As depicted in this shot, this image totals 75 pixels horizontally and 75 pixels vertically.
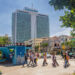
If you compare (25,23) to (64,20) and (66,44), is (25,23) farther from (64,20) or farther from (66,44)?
(64,20)

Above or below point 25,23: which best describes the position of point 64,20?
below

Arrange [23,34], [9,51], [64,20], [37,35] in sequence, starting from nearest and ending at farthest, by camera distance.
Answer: [64,20] < [9,51] < [23,34] < [37,35]

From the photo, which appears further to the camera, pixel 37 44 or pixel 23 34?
pixel 23 34

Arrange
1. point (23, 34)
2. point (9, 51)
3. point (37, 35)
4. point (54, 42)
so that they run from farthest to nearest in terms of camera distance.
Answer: point (37, 35) → point (23, 34) → point (54, 42) → point (9, 51)

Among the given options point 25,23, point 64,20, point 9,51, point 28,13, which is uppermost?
point 28,13

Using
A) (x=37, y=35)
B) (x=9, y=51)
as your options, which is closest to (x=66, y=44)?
(x=9, y=51)

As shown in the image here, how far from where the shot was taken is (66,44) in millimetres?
40156

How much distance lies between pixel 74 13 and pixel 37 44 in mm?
55414

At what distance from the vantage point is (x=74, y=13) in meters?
5.91

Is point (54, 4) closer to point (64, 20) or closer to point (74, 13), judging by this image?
point (74, 13)

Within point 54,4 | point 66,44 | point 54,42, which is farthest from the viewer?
point 54,42

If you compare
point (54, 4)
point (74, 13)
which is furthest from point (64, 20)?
point (54, 4)

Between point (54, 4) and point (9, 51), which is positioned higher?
point (54, 4)

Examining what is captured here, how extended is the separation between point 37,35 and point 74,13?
8224 centimetres
